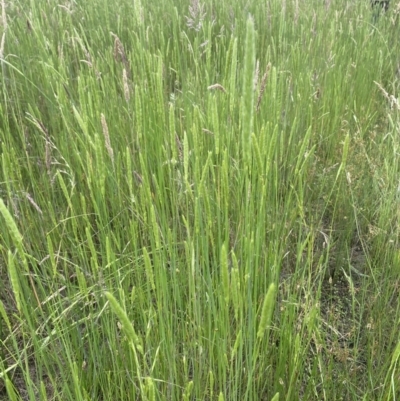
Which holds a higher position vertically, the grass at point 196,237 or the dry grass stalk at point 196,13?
the dry grass stalk at point 196,13

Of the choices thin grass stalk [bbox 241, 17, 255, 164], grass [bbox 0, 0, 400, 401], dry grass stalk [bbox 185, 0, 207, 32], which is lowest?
grass [bbox 0, 0, 400, 401]

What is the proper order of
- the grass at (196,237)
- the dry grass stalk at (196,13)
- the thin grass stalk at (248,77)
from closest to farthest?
1. the thin grass stalk at (248,77)
2. the grass at (196,237)
3. the dry grass stalk at (196,13)

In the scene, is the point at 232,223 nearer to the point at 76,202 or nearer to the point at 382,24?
the point at 76,202

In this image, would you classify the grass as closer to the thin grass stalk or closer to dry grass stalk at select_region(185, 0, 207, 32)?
the thin grass stalk

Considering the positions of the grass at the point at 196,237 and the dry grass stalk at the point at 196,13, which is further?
the dry grass stalk at the point at 196,13

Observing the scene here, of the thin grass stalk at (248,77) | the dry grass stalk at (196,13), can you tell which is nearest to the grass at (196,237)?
the thin grass stalk at (248,77)

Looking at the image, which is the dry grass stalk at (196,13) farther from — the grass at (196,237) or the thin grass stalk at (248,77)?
the thin grass stalk at (248,77)

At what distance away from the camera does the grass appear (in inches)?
28.6

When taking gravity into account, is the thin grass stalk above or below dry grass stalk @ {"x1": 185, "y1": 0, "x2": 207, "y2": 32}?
above

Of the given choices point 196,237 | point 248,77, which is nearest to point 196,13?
point 196,237

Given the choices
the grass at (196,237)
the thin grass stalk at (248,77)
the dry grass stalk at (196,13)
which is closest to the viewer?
the thin grass stalk at (248,77)

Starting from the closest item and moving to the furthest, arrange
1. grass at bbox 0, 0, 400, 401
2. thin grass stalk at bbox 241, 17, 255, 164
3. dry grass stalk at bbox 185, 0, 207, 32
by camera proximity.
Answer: thin grass stalk at bbox 241, 17, 255, 164
grass at bbox 0, 0, 400, 401
dry grass stalk at bbox 185, 0, 207, 32

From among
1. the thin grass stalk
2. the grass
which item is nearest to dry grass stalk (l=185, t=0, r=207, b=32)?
the grass

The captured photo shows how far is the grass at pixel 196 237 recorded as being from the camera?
0.73 m
